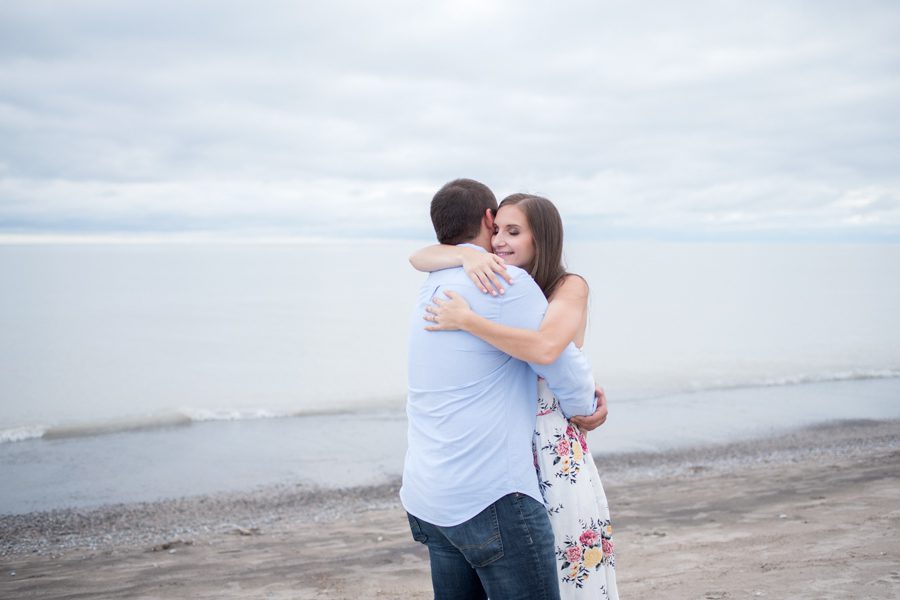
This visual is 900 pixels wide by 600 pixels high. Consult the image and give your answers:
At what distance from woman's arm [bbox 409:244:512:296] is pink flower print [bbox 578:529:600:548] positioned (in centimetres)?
95

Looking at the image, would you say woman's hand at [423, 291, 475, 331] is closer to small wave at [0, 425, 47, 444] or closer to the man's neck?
the man's neck

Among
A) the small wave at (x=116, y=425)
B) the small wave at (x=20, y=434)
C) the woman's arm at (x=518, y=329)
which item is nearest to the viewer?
the woman's arm at (x=518, y=329)

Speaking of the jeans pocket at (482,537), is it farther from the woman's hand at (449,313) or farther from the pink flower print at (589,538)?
the woman's hand at (449,313)

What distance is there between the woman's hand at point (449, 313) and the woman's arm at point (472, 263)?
88 millimetres

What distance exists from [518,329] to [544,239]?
0.53m

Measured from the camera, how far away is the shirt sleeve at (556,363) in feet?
8.21

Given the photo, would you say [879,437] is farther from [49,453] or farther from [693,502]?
[49,453]

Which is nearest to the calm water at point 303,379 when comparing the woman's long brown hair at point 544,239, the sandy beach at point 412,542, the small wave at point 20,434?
the small wave at point 20,434

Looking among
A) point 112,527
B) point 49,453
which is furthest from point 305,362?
point 112,527

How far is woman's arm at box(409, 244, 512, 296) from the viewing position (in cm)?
248

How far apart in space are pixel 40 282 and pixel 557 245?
76345mm

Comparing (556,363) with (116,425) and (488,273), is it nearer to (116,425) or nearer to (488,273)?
(488,273)

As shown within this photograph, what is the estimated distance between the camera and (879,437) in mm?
13383

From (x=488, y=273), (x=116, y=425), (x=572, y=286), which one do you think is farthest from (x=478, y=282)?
(x=116, y=425)
